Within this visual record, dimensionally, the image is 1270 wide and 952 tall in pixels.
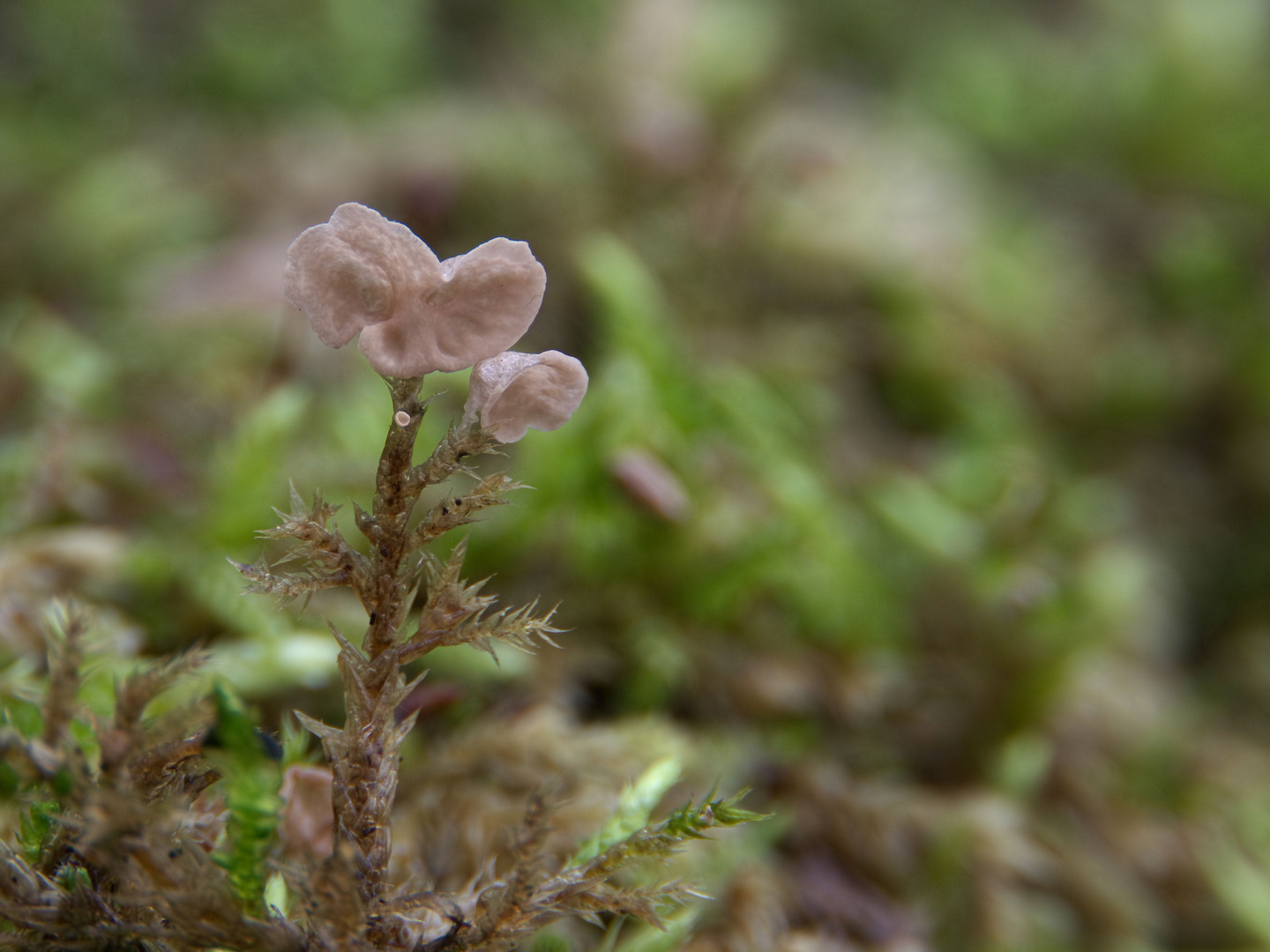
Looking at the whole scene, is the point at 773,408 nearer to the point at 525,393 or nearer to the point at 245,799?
the point at 525,393

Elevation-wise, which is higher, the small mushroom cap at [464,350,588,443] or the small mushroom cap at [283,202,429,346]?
the small mushroom cap at [283,202,429,346]

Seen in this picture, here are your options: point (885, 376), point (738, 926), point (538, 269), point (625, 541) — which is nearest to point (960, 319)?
point (885, 376)

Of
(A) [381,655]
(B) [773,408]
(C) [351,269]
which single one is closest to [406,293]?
(C) [351,269]

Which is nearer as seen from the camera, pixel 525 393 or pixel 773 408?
pixel 525 393

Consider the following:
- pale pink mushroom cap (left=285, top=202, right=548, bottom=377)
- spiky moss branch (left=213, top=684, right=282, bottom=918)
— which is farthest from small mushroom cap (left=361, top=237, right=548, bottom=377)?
spiky moss branch (left=213, top=684, right=282, bottom=918)

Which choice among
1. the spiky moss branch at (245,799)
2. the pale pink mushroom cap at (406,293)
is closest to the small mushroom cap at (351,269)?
the pale pink mushroom cap at (406,293)

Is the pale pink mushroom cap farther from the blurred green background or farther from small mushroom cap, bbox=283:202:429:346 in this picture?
the blurred green background
